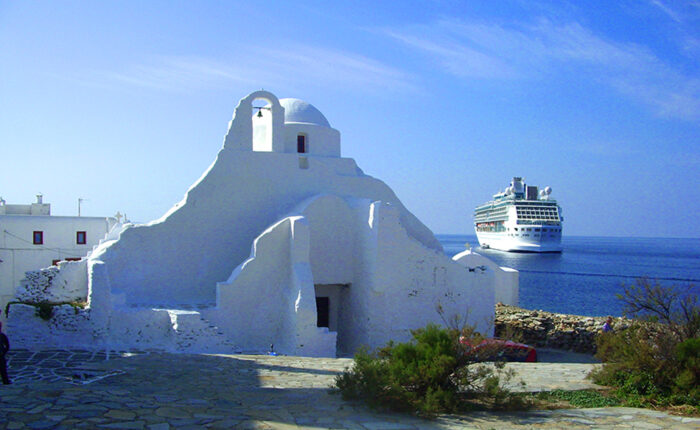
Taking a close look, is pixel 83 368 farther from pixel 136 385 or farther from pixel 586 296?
pixel 586 296

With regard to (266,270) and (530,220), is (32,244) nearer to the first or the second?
(266,270)

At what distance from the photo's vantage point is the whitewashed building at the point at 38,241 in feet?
75.5

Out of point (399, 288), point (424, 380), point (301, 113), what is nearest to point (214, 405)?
point (424, 380)

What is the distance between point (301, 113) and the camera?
1886cm

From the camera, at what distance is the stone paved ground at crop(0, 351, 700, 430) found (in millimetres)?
5969

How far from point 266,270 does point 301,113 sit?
6270 millimetres

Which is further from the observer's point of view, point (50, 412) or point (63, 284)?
point (63, 284)

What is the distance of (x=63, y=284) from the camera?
14.1m

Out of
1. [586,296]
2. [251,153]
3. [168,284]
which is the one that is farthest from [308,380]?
[586,296]

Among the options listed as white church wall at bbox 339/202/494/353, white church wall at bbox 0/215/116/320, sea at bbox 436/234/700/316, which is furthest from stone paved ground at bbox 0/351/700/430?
sea at bbox 436/234/700/316

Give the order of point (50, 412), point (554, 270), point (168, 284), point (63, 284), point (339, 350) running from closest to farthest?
point (50, 412) → point (63, 284) → point (168, 284) → point (339, 350) → point (554, 270)

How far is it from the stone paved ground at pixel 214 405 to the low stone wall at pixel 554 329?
10.0 m

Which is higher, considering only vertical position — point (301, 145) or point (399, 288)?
point (301, 145)

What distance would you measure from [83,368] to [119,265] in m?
5.34
